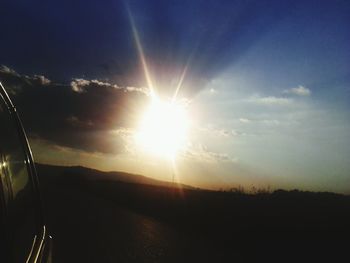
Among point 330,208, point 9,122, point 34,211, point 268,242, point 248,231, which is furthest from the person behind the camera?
point 330,208

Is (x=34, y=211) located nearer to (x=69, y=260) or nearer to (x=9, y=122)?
(x=9, y=122)

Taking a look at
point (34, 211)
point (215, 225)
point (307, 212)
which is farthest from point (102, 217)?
point (34, 211)

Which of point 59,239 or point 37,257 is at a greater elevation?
point 59,239

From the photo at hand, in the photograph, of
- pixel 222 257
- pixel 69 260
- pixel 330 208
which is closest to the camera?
pixel 69 260

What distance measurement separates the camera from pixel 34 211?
3.16 meters

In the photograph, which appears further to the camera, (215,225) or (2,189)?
(215,225)

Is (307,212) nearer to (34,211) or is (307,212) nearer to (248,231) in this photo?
(248,231)

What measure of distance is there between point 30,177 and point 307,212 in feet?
85.1

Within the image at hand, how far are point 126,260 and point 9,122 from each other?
8.81m

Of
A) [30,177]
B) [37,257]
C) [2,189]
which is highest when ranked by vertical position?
[30,177]

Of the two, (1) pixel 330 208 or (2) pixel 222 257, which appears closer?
(2) pixel 222 257

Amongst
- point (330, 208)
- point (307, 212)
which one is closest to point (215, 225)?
point (307, 212)

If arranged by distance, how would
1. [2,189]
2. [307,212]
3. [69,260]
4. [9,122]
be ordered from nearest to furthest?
[2,189] < [9,122] < [69,260] < [307,212]

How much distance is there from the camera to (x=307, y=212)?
90.0 feet
